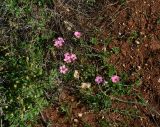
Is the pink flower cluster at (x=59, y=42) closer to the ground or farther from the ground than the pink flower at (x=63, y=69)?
farther from the ground

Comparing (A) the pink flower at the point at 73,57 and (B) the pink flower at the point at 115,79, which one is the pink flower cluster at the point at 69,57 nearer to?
(A) the pink flower at the point at 73,57

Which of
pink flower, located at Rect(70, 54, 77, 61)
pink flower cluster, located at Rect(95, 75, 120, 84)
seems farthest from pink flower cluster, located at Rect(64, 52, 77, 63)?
pink flower cluster, located at Rect(95, 75, 120, 84)

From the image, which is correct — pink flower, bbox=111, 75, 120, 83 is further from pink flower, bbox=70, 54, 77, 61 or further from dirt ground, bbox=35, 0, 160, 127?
pink flower, bbox=70, 54, 77, 61

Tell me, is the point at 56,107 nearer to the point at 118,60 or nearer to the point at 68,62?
the point at 68,62

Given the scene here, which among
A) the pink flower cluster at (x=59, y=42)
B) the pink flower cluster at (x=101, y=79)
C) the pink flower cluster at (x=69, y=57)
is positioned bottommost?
the pink flower cluster at (x=101, y=79)

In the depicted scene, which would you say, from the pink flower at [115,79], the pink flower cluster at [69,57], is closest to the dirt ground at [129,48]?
the pink flower at [115,79]

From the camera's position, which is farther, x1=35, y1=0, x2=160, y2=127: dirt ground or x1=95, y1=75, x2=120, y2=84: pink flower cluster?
x1=95, y1=75, x2=120, y2=84: pink flower cluster

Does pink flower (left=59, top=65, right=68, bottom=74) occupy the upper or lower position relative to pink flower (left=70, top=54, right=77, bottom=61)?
lower

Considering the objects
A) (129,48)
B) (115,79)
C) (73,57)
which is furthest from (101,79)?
(129,48)

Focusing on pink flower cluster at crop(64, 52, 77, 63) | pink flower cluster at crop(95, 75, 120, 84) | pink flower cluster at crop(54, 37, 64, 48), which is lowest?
pink flower cluster at crop(95, 75, 120, 84)

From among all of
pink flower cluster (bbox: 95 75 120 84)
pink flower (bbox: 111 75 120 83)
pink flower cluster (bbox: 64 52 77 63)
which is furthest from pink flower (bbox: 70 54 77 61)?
pink flower (bbox: 111 75 120 83)
